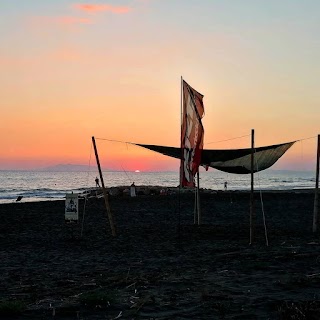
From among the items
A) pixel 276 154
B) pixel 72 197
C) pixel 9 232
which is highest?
pixel 276 154

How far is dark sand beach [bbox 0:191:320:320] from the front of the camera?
679 cm

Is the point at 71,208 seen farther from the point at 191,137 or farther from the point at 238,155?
the point at 238,155

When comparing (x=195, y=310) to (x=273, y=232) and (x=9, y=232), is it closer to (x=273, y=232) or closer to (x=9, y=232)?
(x=273, y=232)

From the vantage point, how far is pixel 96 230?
19.2m

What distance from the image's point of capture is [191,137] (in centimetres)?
1424

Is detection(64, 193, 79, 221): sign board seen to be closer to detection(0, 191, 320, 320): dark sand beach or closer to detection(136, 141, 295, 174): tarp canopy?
detection(0, 191, 320, 320): dark sand beach

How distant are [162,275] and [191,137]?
18.9 ft

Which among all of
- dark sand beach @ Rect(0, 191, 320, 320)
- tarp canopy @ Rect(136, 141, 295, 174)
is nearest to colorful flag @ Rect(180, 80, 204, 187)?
tarp canopy @ Rect(136, 141, 295, 174)

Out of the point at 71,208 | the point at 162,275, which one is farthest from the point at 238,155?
the point at 162,275

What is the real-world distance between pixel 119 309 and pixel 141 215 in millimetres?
20009

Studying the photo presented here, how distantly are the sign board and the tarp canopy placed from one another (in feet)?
10.6

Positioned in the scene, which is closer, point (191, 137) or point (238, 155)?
point (191, 137)

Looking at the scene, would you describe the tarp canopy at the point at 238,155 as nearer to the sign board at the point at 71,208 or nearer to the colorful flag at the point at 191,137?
the colorful flag at the point at 191,137

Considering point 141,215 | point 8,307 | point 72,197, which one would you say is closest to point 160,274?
point 8,307
